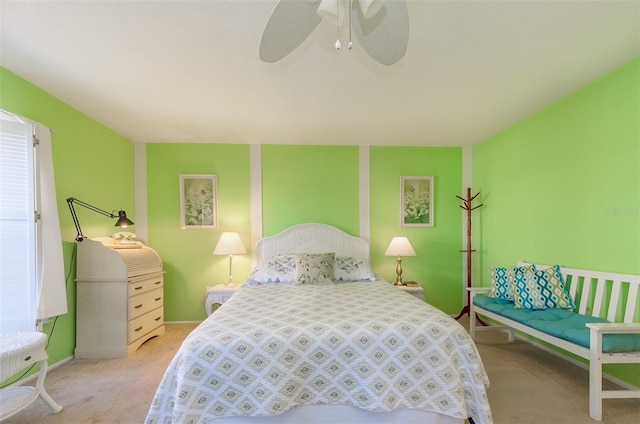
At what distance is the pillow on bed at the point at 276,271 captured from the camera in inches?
120

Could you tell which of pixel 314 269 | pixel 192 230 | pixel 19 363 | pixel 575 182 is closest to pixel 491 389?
pixel 314 269

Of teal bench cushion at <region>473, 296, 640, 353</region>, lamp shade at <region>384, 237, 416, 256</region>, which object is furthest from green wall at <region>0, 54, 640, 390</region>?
teal bench cushion at <region>473, 296, 640, 353</region>

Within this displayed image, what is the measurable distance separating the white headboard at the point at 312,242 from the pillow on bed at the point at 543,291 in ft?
5.67

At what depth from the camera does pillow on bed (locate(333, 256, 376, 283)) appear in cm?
315

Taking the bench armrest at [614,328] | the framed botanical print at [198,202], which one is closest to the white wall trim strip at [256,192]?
the framed botanical print at [198,202]

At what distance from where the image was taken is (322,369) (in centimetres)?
158

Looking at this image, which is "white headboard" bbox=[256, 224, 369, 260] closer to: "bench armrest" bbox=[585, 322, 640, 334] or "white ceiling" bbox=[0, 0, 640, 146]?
"white ceiling" bbox=[0, 0, 640, 146]

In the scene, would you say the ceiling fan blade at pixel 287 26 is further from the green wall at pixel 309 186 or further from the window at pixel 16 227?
the green wall at pixel 309 186

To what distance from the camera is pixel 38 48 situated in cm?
182

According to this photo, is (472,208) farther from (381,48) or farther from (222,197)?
(222,197)

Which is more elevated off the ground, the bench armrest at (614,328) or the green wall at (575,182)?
the green wall at (575,182)

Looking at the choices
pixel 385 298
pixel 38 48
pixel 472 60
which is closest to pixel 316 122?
pixel 472 60

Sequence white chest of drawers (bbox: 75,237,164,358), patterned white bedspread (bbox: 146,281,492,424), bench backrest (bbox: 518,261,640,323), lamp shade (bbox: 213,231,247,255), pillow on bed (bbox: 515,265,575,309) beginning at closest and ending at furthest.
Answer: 1. patterned white bedspread (bbox: 146,281,492,424)
2. bench backrest (bbox: 518,261,640,323)
3. pillow on bed (bbox: 515,265,575,309)
4. white chest of drawers (bbox: 75,237,164,358)
5. lamp shade (bbox: 213,231,247,255)

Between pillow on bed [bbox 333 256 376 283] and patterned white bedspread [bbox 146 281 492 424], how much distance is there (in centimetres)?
137
